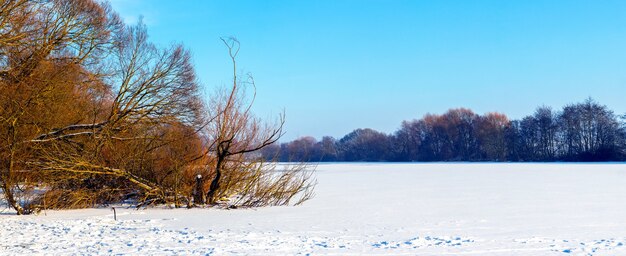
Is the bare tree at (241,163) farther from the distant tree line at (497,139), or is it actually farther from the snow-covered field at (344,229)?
the distant tree line at (497,139)

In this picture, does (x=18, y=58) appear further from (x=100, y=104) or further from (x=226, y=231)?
(x=226, y=231)

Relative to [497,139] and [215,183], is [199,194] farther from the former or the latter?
[497,139]

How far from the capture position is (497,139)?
6619cm

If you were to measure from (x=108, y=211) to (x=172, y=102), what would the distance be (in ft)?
10.1

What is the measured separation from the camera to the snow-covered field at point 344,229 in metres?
6.93

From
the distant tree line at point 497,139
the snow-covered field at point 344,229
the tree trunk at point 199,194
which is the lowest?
the snow-covered field at point 344,229

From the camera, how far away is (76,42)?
37.0ft

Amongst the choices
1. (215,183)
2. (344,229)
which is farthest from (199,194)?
(344,229)

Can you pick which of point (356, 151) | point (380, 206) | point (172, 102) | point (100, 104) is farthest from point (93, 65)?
point (356, 151)

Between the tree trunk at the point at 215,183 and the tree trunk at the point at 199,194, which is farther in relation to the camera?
the tree trunk at the point at 199,194

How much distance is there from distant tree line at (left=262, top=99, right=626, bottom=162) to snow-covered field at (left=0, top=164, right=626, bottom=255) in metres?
29.9

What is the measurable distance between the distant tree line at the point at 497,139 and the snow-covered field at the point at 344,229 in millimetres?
29926

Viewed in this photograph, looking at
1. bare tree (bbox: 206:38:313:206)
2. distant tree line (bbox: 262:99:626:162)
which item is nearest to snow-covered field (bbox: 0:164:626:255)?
bare tree (bbox: 206:38:313:206)

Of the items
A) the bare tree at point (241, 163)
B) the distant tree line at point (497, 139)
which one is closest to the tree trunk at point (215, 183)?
the bare tree at point (241, 163)
